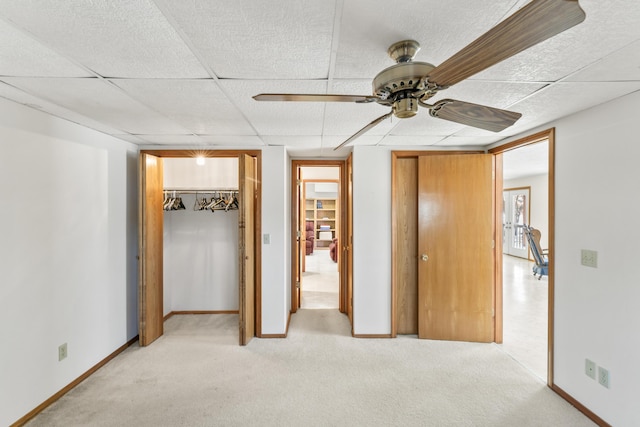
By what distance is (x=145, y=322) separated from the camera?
3072 millimetres

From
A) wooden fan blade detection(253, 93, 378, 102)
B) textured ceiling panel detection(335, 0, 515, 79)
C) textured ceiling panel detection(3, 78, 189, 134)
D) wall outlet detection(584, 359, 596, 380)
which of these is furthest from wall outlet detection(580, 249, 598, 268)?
textured ceiling panel detection(3, 78, 189, 134)

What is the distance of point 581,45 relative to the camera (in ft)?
4.18

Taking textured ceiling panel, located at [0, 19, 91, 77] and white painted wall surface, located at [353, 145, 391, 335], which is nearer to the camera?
textured ceiling panel, located at [0, 19, 91, 77]

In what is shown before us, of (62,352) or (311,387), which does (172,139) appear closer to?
(62,352)

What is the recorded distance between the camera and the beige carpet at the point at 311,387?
6.70ft

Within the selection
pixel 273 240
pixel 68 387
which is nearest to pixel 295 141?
pixel 273 240

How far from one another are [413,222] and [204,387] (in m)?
2.69

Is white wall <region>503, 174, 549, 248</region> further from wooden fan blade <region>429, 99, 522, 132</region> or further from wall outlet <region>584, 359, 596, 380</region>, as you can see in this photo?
wooden fan blade <region>429, 99, 522, 132</region>

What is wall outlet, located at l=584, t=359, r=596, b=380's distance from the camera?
2.05 metres

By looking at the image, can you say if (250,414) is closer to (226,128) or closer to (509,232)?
(226,128)

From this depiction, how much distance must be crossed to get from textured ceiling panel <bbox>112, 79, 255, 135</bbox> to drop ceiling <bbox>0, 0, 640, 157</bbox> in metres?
0.01

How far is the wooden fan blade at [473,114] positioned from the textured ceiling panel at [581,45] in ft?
1.05

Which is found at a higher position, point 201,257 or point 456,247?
point 456,247

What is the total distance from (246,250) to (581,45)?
9.54 ft
